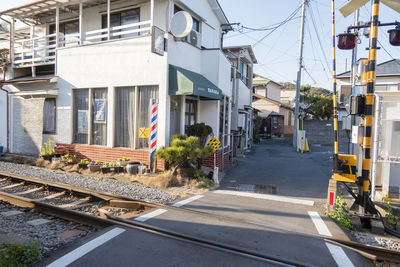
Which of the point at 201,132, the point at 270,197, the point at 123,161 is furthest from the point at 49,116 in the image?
the point at 270,197

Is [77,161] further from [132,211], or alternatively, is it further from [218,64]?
[218,64]

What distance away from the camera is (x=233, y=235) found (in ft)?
16.3

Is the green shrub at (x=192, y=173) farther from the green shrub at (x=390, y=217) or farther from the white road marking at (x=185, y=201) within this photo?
the green shrub at (x=390, y=217)

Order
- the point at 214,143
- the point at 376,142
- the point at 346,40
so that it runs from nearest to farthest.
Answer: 1. the point at 346,40
2. the point at 376,142
3. the point at 214,143

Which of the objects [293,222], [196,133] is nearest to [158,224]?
[293,222]

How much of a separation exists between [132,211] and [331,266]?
4.13 metres

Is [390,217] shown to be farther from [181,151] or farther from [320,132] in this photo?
[320,132]

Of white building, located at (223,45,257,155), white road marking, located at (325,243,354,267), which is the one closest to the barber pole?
→ white building, located at (223,45,257,155)

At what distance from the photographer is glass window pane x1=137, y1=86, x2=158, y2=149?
10.2 m

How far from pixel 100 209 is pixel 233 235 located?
296cm

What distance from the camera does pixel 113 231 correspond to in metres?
4.98

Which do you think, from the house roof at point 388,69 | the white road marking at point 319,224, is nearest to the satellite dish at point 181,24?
the white road marking at point 319,224

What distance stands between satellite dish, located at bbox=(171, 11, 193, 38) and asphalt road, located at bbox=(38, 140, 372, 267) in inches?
211

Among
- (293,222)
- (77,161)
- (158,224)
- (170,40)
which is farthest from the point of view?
(77,161)
